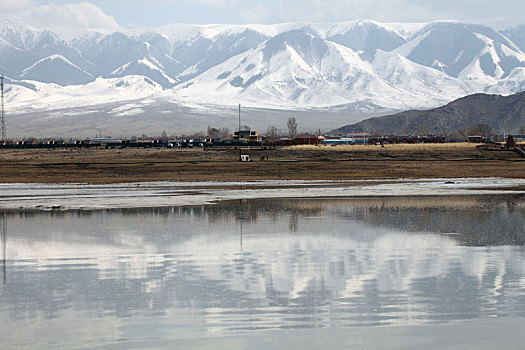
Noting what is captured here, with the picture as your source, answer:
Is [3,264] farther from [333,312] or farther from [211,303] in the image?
[333,312]

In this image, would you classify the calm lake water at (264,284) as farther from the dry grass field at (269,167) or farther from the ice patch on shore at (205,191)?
the dry grass field at (269,167)

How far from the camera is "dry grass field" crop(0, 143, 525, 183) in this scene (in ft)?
257

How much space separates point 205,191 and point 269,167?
31237mm

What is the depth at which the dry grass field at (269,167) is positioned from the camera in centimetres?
7838

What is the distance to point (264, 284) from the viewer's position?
21.8 m

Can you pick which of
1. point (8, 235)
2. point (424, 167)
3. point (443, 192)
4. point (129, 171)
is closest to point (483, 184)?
point (443, 192)

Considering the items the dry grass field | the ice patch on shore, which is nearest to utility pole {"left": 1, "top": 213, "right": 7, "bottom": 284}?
the ice patch on shore

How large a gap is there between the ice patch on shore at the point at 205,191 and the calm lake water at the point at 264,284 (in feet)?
36.0

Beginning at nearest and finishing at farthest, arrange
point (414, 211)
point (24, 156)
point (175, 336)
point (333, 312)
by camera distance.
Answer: point (175, 336), point (333, 312), point (414, 211), point (24, 156)

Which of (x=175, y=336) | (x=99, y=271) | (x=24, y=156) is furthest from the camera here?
(x=24, y=156)

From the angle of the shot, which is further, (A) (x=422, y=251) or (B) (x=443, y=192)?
(B) (x=443, y=192)

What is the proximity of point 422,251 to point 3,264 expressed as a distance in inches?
522

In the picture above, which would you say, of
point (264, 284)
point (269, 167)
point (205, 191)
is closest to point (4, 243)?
point (264, 284)

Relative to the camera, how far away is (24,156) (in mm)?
127250
